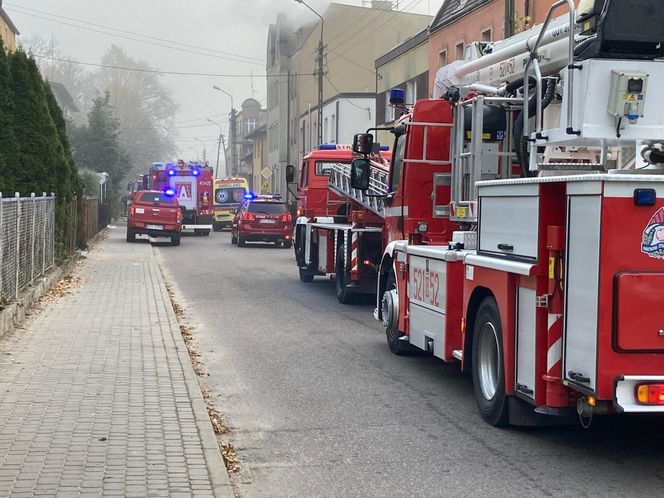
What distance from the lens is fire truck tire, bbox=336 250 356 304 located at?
16844 mm

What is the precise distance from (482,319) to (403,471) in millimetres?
1810

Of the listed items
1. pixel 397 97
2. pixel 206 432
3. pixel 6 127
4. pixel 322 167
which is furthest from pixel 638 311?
pixel 322 167

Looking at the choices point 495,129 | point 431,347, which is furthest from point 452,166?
point 431,347

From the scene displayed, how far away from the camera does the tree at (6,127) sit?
55.5ft

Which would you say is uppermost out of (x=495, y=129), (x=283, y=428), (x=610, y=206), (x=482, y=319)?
(x=495, y=129)

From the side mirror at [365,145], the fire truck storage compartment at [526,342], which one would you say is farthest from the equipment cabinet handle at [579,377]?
the side mirror at [365,145]

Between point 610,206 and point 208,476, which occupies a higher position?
point 610,206

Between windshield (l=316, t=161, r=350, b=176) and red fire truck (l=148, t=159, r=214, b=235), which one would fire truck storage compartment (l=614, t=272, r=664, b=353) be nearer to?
windshield (l=316, t=161, r=350, b=176)

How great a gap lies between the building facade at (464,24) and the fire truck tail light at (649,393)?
65.4 feet

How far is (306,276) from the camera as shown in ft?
69.7

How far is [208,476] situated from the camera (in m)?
6.02

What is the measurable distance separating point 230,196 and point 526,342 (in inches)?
1851

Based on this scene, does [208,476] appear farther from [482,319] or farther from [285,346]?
[285,346]

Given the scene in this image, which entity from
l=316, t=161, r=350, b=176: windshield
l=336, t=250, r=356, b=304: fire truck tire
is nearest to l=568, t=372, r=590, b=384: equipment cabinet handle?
l=336, t=250, r=356, b=304: fire truck tire
